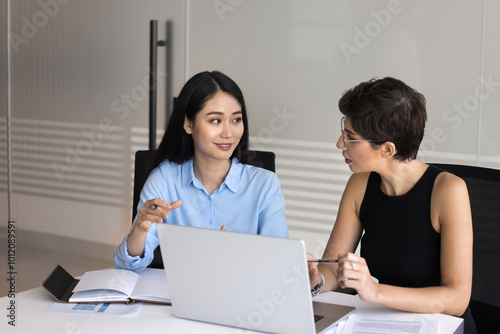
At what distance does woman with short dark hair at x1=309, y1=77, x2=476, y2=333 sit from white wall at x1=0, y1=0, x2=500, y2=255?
48.7 inches

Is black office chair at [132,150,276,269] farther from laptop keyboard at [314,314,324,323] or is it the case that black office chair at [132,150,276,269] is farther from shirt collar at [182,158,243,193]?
laptop keyboard at [314,314,324,323]

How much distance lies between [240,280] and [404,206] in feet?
2.11

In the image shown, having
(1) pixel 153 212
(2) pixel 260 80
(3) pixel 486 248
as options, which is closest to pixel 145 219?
(1) pixel 153 212

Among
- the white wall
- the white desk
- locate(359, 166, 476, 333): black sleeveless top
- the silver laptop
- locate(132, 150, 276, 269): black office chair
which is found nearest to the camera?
the silver laptop

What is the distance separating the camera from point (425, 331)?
58.8 inches

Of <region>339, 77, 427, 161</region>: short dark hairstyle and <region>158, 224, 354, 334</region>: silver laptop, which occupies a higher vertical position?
<region>339, 77, 427, 161</region>: short dark hairstyle

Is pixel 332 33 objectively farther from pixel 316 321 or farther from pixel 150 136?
pixel 316 321

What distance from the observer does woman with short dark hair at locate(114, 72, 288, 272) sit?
87.4 inches

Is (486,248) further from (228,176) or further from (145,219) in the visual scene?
(145,219)

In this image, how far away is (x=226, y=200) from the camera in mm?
2244

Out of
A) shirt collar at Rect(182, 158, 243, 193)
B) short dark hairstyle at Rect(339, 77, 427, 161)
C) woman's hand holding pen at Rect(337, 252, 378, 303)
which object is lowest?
woman's hand holding pen at Rect(337, 252, 378, 303)

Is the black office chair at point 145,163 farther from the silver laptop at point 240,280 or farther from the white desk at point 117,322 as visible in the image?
the silver laptop at point 240,280

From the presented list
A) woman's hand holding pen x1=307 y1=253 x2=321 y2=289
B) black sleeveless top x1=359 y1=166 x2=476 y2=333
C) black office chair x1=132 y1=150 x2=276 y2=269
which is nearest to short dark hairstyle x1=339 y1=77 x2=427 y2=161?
black sleeveless top x1=359 y1=166 x2=476 y2=333

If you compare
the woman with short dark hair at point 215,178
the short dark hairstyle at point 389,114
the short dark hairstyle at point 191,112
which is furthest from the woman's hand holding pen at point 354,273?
the short dark hairstyle at point 191,112
